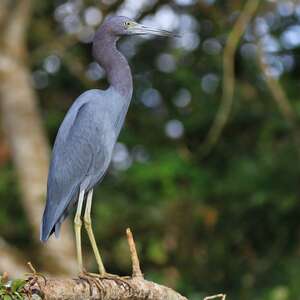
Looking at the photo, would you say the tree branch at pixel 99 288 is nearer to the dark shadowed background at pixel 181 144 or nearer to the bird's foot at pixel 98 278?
the bird's foot at pixel 98 278

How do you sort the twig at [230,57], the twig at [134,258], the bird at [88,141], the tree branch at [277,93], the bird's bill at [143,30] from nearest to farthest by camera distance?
the twig at [134,258] < the bird at [88,141] < the bird's bill at [143,30] < the twig at [230,57] < the tree branch at [277,93]

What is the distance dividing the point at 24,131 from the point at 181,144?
7.57 feet

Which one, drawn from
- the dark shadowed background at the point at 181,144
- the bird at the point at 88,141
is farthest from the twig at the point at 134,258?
the dark shadowed background at the point at 181,144

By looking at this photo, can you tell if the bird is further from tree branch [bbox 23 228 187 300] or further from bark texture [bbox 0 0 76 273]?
bark texture [bbox 0 0 76 273]

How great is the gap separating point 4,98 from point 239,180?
2618 millimetres

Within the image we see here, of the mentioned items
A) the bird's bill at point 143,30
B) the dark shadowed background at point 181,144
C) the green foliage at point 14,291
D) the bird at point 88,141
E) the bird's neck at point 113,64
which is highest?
the bird's bill at point 143,30

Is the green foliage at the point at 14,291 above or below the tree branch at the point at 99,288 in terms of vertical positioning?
above

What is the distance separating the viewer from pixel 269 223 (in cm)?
1080

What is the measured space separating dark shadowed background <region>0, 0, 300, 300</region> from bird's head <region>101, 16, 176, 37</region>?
386 cm

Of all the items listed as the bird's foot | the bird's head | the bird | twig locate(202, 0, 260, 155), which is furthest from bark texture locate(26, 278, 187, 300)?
twig locate(202, 0, 260, 155)

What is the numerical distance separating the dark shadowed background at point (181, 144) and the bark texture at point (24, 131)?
0.01 meters

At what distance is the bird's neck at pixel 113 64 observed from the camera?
5.68 m

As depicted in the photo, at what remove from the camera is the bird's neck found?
224 inches

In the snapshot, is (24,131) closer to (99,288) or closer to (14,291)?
(99,288)
